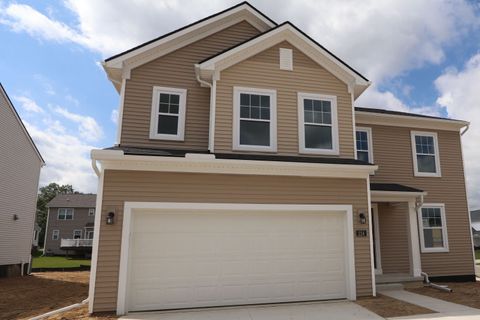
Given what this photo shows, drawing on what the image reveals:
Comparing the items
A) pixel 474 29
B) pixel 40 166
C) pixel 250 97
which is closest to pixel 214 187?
pixel 250 97

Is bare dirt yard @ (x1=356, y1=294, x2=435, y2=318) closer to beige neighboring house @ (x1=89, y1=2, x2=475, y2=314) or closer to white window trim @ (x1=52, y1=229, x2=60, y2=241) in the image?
beige neighboring house @ (x1=89, y1=2, x2=475, y2=314)

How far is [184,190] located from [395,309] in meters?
5.60

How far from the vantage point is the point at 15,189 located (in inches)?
699

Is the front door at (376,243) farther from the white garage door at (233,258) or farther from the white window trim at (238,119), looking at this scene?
the white window trim at (238,119)

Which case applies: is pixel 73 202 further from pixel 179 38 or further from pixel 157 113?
pixel 179 38

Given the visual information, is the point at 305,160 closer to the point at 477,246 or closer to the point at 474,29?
the point at 474,29

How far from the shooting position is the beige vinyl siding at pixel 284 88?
945 cm

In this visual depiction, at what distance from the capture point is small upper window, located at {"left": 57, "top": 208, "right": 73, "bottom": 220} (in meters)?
42.6

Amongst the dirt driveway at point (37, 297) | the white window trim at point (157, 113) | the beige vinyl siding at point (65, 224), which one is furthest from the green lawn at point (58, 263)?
the white window trim at point (157, 113)

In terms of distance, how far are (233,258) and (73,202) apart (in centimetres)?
4116

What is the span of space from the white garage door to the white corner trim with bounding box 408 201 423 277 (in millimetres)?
3734

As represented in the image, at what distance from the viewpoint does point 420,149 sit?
13.6 m

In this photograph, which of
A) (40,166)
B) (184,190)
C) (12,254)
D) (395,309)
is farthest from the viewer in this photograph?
(40,166)

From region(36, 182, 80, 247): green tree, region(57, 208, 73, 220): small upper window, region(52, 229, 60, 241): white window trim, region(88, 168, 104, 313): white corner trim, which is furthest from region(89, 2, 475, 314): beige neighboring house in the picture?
region(36, 182, 80, 247): green tree
